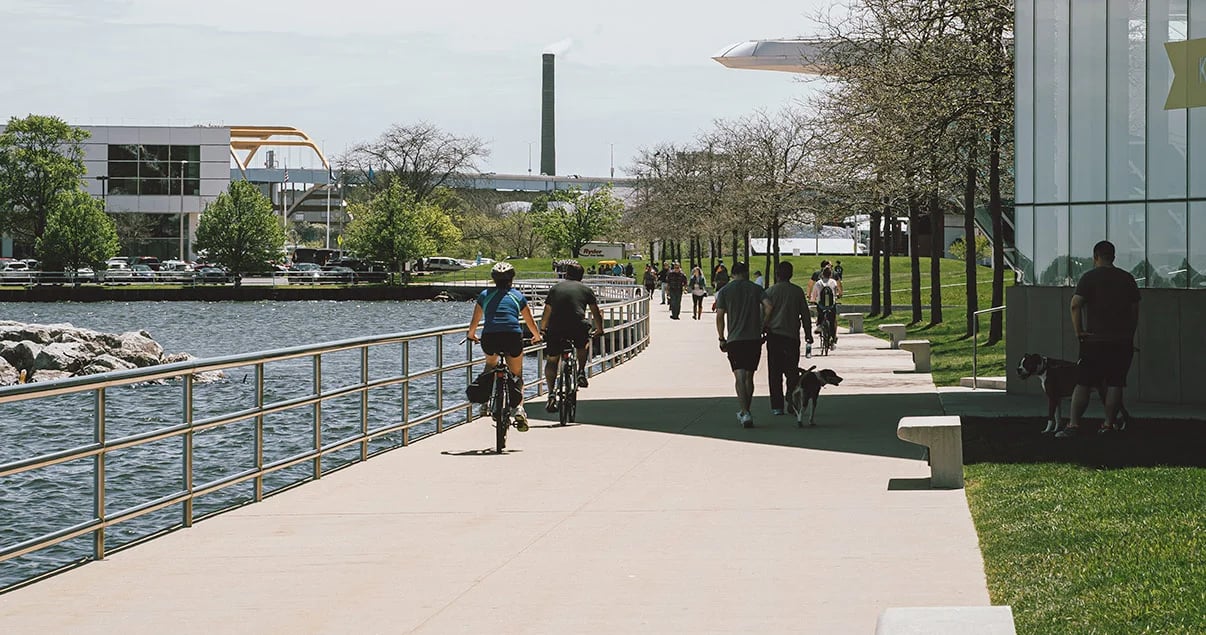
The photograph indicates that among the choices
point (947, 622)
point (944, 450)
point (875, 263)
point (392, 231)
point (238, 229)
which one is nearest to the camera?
point (947, 622)

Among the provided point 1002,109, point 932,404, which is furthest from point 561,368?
point 1002,109

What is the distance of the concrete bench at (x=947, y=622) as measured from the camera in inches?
225

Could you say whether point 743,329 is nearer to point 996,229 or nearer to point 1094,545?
point 1094,545

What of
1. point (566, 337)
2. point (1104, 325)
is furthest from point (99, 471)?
point (1104, 325)

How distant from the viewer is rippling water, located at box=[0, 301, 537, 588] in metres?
9.90

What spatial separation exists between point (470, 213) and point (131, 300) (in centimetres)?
5496

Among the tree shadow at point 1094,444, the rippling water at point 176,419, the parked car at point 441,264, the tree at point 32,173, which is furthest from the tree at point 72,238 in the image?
the tree shadow at point 1094,444

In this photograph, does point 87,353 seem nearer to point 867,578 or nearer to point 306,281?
point 867,578

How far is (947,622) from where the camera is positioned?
19.2 feet

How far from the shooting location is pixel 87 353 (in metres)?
49.3

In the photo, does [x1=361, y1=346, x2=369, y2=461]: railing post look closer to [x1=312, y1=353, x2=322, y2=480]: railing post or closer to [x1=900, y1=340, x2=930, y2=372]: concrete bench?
[x1=312, y1=353, x2=322, y2=480]: railing post

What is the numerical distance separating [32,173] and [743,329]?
335ft

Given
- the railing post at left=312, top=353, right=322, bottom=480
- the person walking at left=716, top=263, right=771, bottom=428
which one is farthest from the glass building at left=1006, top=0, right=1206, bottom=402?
the railing post at left=312, top=353, right=322, bottom=480

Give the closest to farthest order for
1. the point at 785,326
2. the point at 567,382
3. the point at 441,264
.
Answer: the point at 567,382
the point at 785,326
the point at 441,264
